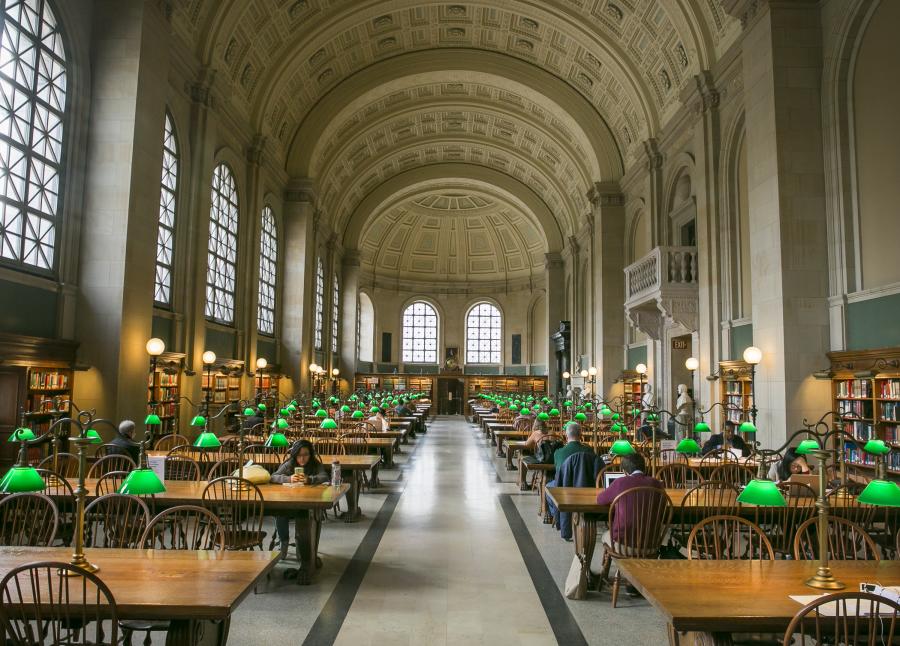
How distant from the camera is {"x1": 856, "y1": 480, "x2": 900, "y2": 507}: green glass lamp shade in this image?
124 inches

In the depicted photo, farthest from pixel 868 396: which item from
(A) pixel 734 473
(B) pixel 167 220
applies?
(B) pixel 167 220

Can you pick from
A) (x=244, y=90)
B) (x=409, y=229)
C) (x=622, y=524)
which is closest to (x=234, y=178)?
(x=244, y=90)

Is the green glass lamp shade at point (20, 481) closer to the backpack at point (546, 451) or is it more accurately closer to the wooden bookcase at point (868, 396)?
the backpack at point (546, 451)

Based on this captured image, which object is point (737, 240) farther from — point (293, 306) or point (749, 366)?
point (293, 306)

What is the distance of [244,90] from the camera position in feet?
59.4

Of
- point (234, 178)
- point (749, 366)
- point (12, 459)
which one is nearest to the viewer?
point (12, 459)

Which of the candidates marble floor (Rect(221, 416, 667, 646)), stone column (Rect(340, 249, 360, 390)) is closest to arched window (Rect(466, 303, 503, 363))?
stone column (Rect(340, 249, 360, 390))

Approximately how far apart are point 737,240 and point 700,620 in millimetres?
12330

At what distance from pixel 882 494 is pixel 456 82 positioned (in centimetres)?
2402

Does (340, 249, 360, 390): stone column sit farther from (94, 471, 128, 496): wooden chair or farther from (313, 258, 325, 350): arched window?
(94, 471, 128, 496): wooden chair

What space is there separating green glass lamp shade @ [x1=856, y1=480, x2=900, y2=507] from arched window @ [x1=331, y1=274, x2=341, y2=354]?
2835 cm

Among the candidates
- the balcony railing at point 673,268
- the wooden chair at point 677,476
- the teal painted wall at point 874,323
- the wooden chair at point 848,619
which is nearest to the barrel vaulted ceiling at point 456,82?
Answer: the balcony railing at point 673,268

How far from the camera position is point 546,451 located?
10.3 meters

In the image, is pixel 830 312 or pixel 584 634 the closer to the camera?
pixel 584 634
